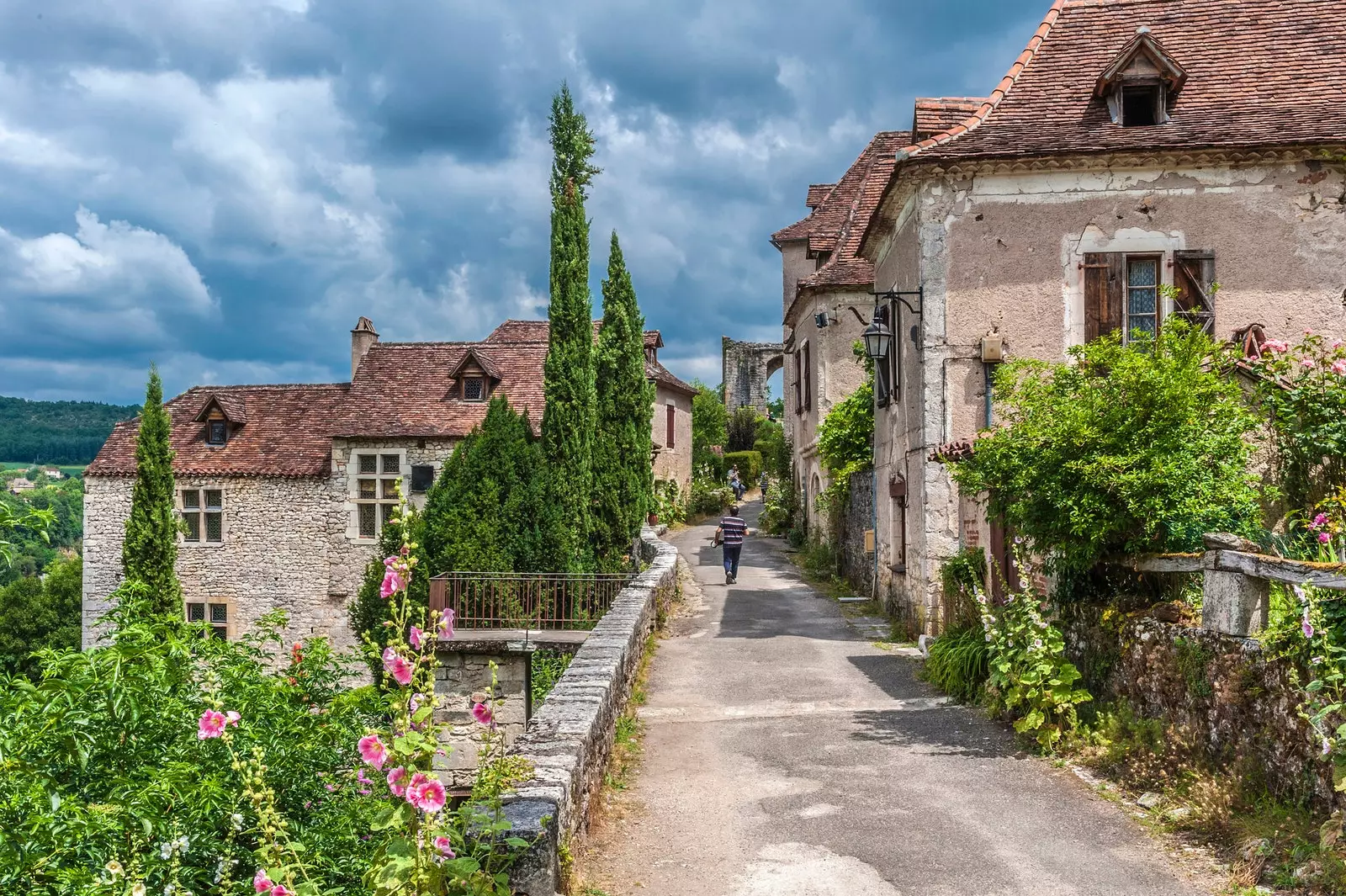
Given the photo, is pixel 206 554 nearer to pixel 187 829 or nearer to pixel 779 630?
pixel 779 630

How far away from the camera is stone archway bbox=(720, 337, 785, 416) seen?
5178 centimetres

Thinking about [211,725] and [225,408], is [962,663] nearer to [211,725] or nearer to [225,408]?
[211,725]

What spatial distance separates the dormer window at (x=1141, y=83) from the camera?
11.9 metres

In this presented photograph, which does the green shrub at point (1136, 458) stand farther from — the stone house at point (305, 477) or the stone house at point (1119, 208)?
the stone house at point (305, 477)

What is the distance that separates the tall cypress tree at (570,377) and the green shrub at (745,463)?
2271 cm

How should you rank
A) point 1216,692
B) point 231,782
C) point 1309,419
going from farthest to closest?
point 1309,419 → point 1216,692 → point 231,782

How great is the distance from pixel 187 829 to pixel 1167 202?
1198 centimetres

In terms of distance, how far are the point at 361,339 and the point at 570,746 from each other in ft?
82.7

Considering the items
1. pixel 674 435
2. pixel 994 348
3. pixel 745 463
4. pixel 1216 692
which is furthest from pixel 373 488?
pixel 1216 692

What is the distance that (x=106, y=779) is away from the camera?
14.5 feet

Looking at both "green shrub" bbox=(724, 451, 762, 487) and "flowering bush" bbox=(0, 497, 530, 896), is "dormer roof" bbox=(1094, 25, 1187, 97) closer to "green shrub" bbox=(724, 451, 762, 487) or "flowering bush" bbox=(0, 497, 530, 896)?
"flowering bush" bbox=(0, 497, 530, 896)

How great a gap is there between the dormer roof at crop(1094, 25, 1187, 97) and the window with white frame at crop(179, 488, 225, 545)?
2312 cm

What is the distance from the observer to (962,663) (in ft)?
30.0

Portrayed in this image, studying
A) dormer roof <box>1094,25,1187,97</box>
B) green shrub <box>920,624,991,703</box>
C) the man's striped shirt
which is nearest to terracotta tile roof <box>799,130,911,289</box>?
the man's striped shirt
